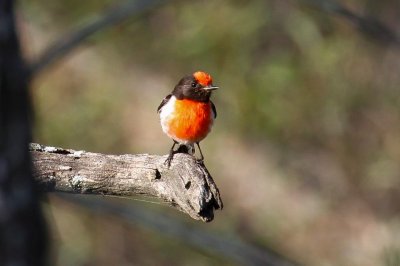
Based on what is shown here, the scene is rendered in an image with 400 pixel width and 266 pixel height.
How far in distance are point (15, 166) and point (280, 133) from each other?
6.92 meters

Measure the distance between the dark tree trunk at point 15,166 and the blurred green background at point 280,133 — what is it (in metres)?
6.43

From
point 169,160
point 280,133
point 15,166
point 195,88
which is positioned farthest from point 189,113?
point 280,133

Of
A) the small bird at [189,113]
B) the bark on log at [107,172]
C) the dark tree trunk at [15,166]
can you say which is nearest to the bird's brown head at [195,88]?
the small bird at [189,113]

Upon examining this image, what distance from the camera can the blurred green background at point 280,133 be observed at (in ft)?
28.3

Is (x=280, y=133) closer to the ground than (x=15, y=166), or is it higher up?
higher up

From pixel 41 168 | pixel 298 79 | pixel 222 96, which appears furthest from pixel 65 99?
pixel 41 168

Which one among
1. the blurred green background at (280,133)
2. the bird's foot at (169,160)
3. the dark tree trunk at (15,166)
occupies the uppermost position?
the blurred green background at (280,133)

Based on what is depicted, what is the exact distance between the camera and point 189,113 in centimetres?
507

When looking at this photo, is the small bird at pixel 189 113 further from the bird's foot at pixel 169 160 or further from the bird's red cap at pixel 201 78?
the bird's foot at pixel 169 160

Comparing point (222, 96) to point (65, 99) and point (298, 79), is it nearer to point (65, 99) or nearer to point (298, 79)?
point (298, 79)

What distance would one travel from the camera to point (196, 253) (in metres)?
8.36

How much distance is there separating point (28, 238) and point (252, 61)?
6.98 metres

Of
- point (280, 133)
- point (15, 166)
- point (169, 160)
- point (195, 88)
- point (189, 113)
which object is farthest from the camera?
point (280, 133)

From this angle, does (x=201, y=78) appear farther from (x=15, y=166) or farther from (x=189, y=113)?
(x=15, y=166)
